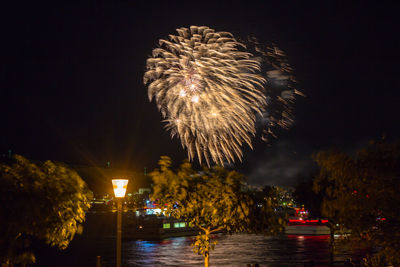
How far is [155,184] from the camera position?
16.8 meters

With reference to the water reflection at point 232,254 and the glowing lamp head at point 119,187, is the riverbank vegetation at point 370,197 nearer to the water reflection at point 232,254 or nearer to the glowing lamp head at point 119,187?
the glowing lamp head at point 119,187

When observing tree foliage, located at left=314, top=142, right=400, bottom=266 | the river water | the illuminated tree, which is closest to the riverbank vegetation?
A: tree foliage, located at left=314, top=142, right=400, bottom=266

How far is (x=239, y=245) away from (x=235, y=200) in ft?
62.2

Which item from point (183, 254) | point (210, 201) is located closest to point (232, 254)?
point (183, 254)

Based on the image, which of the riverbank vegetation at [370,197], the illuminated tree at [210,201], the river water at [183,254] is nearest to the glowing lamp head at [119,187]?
the illuminated tree at [210,201]

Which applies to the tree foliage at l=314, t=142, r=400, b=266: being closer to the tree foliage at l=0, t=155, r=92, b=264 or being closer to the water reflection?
the tree foliage at l=0, t=155, r=92, b=264

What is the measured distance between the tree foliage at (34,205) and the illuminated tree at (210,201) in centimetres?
471

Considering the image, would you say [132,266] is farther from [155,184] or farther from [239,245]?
[239,245]

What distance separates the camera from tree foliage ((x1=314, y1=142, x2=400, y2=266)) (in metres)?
9.58

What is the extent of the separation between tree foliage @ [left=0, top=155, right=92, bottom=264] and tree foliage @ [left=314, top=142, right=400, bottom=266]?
236 inches

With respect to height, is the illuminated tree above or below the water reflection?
above

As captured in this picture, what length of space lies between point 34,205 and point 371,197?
7.00 m

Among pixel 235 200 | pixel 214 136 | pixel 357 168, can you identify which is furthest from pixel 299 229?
pixel 357 168

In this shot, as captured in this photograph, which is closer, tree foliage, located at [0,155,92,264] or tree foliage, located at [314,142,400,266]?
tree foliage, located at [314,142,400,266]
